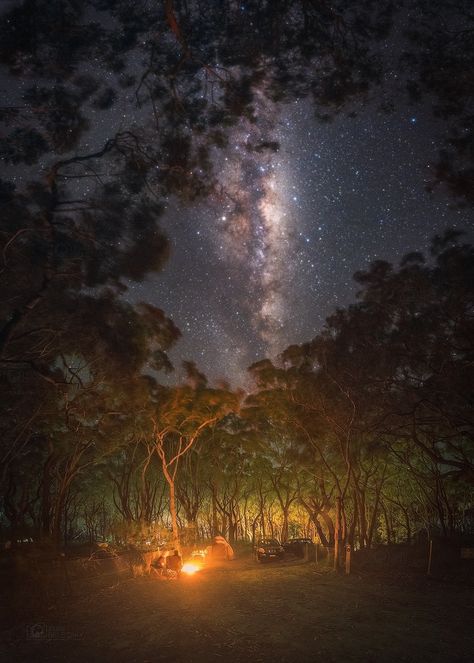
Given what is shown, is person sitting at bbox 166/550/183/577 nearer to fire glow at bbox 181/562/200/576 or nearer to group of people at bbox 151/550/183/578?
group of people at bbox 151/550/183/578

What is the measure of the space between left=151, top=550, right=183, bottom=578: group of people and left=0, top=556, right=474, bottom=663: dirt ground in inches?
103

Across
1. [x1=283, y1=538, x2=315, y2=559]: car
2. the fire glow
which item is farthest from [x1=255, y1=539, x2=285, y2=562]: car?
the fire glow

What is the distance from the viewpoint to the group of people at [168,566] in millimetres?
19922

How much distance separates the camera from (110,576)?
58.3 feet

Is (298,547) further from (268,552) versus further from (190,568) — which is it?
(190,568)

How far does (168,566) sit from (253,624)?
10.8 m

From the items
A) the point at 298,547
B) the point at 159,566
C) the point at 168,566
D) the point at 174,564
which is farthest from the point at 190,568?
the point at 298,547

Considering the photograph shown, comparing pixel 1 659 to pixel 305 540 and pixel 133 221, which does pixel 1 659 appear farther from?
pixel 305 540

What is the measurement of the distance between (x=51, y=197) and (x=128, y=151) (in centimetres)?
222

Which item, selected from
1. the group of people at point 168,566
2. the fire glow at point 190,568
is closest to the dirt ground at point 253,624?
the group of people at point 168,566

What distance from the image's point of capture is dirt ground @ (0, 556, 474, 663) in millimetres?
8484

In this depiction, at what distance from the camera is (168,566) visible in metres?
20.3

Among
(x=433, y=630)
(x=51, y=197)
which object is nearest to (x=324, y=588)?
(x=433, y=630)

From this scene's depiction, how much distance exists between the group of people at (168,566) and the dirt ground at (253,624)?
2615 millimetres
